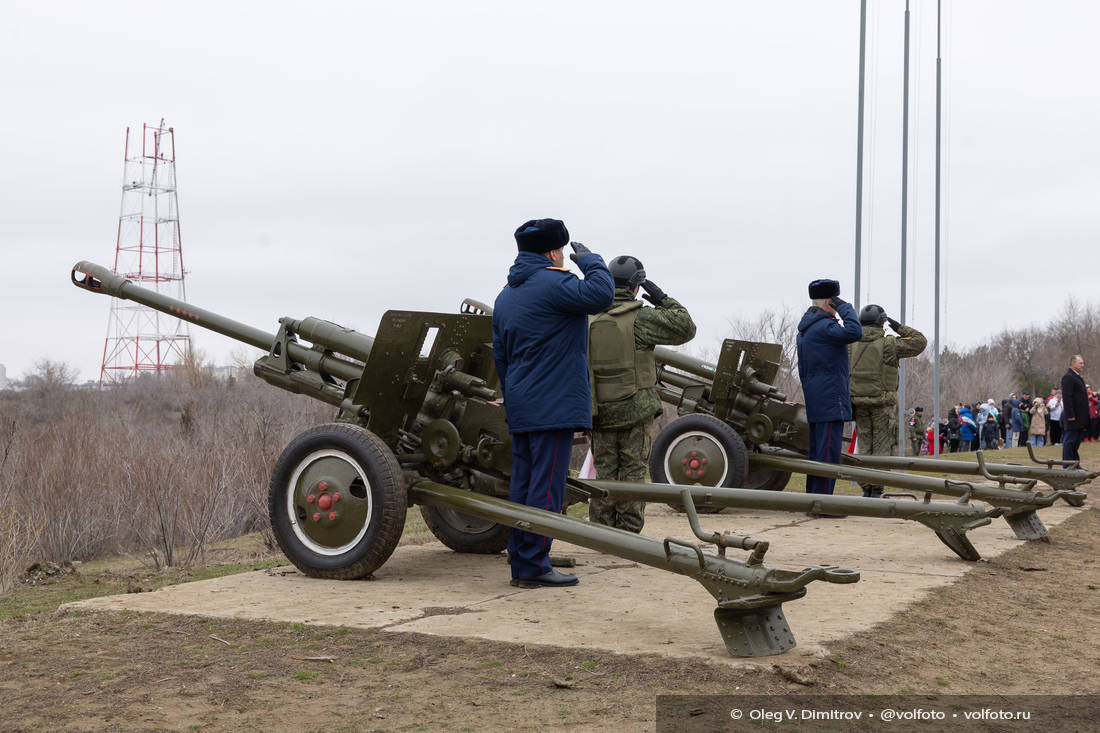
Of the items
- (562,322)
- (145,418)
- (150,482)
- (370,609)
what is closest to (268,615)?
(370,609)

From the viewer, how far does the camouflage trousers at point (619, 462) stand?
7.54 m

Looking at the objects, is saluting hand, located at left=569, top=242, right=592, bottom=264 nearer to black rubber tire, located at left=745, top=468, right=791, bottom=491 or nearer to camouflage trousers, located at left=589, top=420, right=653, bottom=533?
camouflage trousers, located at left=589, top=420, right=653, bottom=533

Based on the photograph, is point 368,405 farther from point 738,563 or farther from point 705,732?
point 705,732

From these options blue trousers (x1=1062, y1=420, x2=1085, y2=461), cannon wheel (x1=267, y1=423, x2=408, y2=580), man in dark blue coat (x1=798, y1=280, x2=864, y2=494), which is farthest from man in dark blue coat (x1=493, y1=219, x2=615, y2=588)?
blue trousers (x1=1062, y1=420, x2=1085, y2=461)

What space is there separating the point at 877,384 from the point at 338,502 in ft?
22.7

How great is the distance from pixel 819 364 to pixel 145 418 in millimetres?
24944

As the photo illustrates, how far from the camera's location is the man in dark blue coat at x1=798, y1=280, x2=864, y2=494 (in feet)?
32.3

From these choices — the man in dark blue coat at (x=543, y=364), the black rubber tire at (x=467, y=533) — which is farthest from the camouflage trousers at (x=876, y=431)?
the man in dark blue coat at (x=543, y=364)

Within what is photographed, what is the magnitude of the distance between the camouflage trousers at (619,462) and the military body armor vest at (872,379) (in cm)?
453

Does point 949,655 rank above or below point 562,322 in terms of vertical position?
below

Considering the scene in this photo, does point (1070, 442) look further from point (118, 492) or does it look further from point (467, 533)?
point (118, 492)

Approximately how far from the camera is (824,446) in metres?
9.93

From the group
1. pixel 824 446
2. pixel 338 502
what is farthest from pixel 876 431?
pixel 338 502

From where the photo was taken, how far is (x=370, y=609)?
5.39 metres
